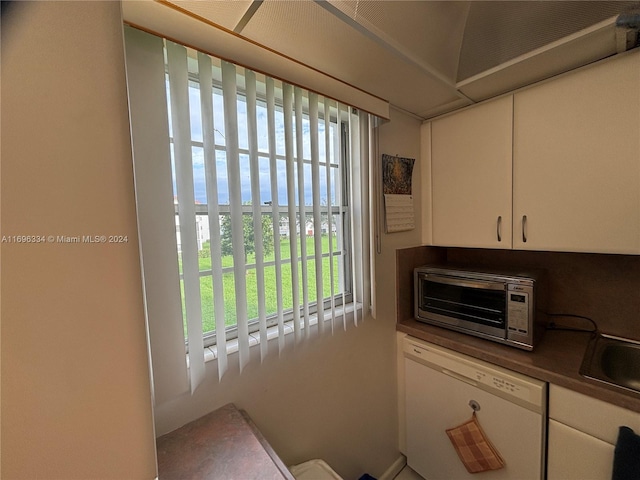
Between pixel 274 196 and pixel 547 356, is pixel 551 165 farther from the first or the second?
pixel 274 196

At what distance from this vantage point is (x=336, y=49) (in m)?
0.85

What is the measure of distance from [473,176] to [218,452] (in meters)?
1.69

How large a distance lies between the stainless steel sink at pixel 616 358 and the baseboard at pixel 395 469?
1.20 m

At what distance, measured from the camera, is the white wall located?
0.27 metres

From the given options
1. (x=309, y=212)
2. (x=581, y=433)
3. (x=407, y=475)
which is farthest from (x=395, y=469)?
(x=309, y=212)

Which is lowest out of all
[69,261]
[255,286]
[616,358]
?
[616,358]

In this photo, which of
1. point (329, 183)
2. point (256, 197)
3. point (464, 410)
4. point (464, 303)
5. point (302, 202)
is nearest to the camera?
point (256, 197)

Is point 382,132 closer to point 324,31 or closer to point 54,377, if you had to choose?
point 324,31

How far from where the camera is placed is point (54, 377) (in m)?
0.28

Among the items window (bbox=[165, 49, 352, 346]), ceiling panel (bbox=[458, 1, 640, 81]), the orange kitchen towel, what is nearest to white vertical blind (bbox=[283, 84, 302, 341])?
window (bbox=[165, 49, 352, 346])

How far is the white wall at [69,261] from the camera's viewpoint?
27cm

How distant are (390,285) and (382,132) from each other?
889mm

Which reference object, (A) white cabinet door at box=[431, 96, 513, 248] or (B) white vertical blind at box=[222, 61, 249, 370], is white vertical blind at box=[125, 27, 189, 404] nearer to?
(B) white vertical blind at box=[222, 61, 249, 370]

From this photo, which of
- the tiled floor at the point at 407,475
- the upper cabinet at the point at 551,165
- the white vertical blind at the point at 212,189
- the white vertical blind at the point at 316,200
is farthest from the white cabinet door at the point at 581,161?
the tiled floor at the point at 407,475
